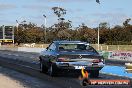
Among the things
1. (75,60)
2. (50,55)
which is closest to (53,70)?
(50,55)

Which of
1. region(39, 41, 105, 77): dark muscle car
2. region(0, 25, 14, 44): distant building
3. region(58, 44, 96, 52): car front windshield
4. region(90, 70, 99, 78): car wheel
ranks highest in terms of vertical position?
region(0, 25, 14, 44): distant building

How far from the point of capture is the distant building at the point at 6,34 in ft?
377

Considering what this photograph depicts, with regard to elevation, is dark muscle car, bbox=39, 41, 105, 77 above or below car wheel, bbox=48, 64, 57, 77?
above

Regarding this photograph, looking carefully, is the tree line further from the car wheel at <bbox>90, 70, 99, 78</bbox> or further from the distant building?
the car wheel at <bbox>90, 70, 99, 78</bbox>

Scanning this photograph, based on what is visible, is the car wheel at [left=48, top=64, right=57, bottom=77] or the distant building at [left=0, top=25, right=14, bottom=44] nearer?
the car wheel at [left=48, top=64, right=57, bottom=77]

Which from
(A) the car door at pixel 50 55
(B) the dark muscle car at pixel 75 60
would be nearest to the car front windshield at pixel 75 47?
(B) the dark muscle car at pixel 75 60

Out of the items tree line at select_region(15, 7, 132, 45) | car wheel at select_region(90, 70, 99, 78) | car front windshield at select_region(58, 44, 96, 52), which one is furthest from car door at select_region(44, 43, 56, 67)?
tree line at select_region(15, 7, 132, 45)

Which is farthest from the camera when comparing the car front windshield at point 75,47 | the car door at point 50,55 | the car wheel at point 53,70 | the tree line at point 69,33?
the tree line at point 69,33

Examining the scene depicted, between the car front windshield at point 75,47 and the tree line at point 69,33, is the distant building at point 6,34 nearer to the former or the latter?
the tree line at point 69,33

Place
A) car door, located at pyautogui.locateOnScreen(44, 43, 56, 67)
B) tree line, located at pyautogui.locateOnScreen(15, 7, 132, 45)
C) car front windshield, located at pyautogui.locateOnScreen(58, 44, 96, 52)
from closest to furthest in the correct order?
car door, located at pyautogui.locateOnScreen(44, 43, 56, 67) < car front windshield, located at pyautogui.locateOnScreen(58, 44, 96, 52) < tree line, located at pyautogui.locateOnScreen(15, 7, 132, 45)

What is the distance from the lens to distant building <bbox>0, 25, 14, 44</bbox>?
115 metres

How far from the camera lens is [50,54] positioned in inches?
746

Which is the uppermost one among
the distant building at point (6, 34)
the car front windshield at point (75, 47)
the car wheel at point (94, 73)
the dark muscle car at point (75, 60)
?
the distant building at point (6, 34)

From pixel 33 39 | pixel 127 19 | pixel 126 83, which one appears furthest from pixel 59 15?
pixel 126 83
